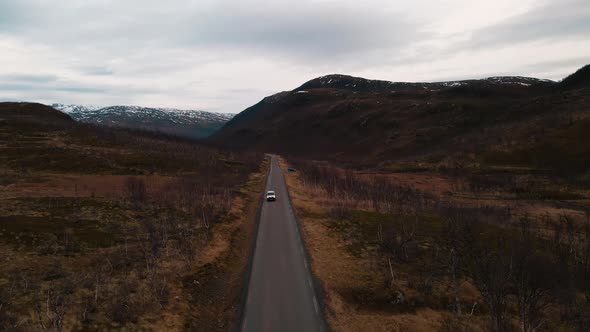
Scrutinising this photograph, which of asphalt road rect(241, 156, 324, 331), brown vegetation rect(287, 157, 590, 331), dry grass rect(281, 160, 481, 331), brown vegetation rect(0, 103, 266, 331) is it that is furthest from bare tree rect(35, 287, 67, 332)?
brown vegetation rect(287, 157, 590, 331)

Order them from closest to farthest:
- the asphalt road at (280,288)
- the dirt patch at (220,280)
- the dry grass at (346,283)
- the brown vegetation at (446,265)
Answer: the asphalt road at (280,288) < the brown vegetation at (446,265) < the dry grass at (346,283) < the dirt patch at (220,280)

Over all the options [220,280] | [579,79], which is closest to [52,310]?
[220,280]

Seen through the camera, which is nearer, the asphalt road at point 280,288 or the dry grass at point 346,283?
the asphalt road at point 280,288

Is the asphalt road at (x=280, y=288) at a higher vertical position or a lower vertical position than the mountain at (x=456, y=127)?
lower

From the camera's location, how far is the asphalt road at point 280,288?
50.1 feet

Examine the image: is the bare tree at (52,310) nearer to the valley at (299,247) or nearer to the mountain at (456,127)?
the valley at (299,247)

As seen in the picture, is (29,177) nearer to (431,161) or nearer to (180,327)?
(180,327)

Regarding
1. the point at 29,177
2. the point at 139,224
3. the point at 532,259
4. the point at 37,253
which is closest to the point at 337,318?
the point at 532,259

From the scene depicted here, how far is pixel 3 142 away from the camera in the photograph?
78.0m

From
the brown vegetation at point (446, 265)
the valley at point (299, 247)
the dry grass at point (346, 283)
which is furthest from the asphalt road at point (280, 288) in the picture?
the brown vegetation at point (446, 265)

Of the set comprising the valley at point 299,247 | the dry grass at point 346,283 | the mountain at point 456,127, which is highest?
the mountain at point 456,127

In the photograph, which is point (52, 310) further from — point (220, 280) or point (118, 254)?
point (220, 280)

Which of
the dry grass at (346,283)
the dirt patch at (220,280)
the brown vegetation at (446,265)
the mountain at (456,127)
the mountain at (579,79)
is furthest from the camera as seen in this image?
the mountain at (579,79)

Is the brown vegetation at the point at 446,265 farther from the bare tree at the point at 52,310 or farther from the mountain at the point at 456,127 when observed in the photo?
the mountain at the point at 456,127
